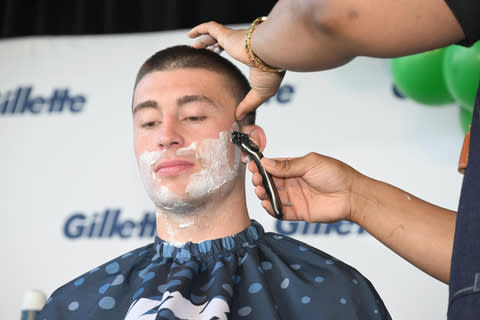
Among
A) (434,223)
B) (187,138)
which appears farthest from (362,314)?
(187,138)

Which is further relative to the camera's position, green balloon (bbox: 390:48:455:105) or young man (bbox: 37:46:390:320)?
green balloon (bbox: 390:48:455:105)

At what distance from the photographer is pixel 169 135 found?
5.66 ft

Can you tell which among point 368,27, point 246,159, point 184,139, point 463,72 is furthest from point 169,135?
point 463,72

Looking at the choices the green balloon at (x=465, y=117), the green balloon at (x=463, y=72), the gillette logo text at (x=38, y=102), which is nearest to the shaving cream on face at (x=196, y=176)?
the green balloon at (x=463, y=72)

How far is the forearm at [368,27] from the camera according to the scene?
0.90m

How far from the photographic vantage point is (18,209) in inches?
117

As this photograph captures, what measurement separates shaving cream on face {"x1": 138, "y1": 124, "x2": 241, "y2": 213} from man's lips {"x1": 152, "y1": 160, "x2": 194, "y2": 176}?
20 millimetres

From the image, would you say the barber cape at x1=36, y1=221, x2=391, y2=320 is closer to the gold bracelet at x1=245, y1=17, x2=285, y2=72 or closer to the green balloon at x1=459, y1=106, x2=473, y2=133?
the gold bracelet at x1=245, y1=17, x2=285, y2=72

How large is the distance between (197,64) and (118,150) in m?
1.16

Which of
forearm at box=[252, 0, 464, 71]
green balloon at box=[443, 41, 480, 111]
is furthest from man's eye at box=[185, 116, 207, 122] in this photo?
green balloon at box=[443, 41, 480, 111]

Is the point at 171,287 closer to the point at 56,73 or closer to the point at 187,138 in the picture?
the point at 187,138

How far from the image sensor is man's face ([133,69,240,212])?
5.71ft

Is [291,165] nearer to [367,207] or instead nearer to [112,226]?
[367,207]

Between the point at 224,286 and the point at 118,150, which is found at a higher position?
the point at 118,150
